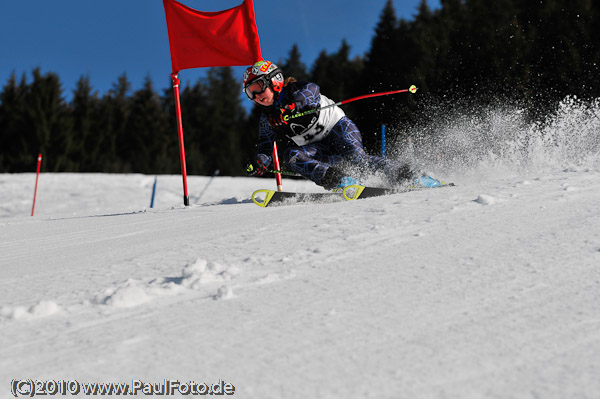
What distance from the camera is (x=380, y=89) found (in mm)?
22125

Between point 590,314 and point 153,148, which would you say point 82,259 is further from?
point 153,148

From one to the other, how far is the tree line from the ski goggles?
10.4 meters

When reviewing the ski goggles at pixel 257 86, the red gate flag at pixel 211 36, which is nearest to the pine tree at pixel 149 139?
the red gate flag at pixel 211 36

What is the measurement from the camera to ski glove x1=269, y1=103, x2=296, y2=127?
429 centimetres

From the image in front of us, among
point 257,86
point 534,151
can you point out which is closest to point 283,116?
point 257,86

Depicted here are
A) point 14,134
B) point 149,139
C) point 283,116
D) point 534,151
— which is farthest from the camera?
point 149,139

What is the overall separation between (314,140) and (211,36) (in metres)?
2.52

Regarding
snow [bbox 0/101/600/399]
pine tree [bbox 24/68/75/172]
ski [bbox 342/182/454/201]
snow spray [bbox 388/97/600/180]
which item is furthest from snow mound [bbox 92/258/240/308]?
pine tree [bbox 24/68/75/172]

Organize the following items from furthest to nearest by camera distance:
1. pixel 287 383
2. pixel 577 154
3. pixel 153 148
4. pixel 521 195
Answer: pixel 153 148 → pixel 577 154 → pixel 521 195 → pixel 287 383

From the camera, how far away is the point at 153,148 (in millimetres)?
27672

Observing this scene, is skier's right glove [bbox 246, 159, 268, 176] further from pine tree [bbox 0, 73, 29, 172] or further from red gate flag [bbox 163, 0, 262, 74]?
pine tree [bbox 0, 73, 29, 172]

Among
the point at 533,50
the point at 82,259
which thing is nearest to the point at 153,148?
the point at 533,50

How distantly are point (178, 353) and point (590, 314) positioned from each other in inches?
41.4

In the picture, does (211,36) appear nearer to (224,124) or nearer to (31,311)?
(31,311)
